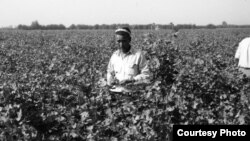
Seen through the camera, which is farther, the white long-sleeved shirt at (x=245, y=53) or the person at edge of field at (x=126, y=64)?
the white long-sleeved shirt at (x=245, y=53)

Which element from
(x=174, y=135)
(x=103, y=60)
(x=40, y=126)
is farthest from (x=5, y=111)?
(x=103, y=60)

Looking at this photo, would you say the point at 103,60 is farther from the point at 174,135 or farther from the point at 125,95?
the point at 174,135

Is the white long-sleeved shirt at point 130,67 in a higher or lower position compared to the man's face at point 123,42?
lower

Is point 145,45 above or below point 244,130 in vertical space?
above

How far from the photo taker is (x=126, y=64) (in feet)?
15.3

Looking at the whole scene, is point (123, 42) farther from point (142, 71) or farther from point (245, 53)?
point (245, 53)

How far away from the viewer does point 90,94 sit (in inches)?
199

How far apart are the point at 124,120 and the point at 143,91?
0.49m

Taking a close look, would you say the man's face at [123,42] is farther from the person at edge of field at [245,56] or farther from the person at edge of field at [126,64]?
the person at edge of field at [245,56]

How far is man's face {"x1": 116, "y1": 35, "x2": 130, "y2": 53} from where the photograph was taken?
455cm

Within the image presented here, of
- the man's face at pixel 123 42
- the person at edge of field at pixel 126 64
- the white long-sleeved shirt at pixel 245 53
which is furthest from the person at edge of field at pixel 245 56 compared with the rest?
the man's face at pixel 123 42

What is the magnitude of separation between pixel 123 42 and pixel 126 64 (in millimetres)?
291

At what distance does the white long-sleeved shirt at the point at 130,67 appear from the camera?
4629 mm

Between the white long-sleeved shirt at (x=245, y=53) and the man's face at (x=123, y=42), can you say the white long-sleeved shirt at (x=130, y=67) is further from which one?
the white long-sleeved shirt at (x=245, y=53)
